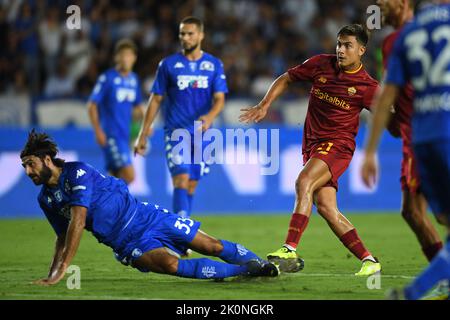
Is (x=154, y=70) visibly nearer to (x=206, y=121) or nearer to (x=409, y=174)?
(x=206, y=121)

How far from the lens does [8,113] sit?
16125mm

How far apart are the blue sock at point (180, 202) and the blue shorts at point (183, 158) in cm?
24

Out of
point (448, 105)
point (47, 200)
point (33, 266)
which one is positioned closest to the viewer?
point (448, 105)

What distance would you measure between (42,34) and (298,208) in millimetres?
10075

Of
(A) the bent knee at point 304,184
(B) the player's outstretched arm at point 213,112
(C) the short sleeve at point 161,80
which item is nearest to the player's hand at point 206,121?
(B) the player's outstretched arm at point 213,112

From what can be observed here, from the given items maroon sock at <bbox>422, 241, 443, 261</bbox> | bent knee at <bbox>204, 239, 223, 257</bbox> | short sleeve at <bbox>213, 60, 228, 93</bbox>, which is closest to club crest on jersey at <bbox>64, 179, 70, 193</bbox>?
bent knee at <bbox>204, 239, 223, 257</bbox>

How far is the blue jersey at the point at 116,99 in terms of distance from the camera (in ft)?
46.5

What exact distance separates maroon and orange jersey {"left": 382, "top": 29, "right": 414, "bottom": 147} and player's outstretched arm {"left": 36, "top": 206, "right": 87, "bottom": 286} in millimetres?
2689

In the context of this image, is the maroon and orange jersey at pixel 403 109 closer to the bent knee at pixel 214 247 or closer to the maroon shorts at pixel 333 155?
the maroon shorts at pixel 333 155

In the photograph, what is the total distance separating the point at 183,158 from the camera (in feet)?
36.4

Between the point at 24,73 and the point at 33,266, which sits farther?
the point at 24,73
